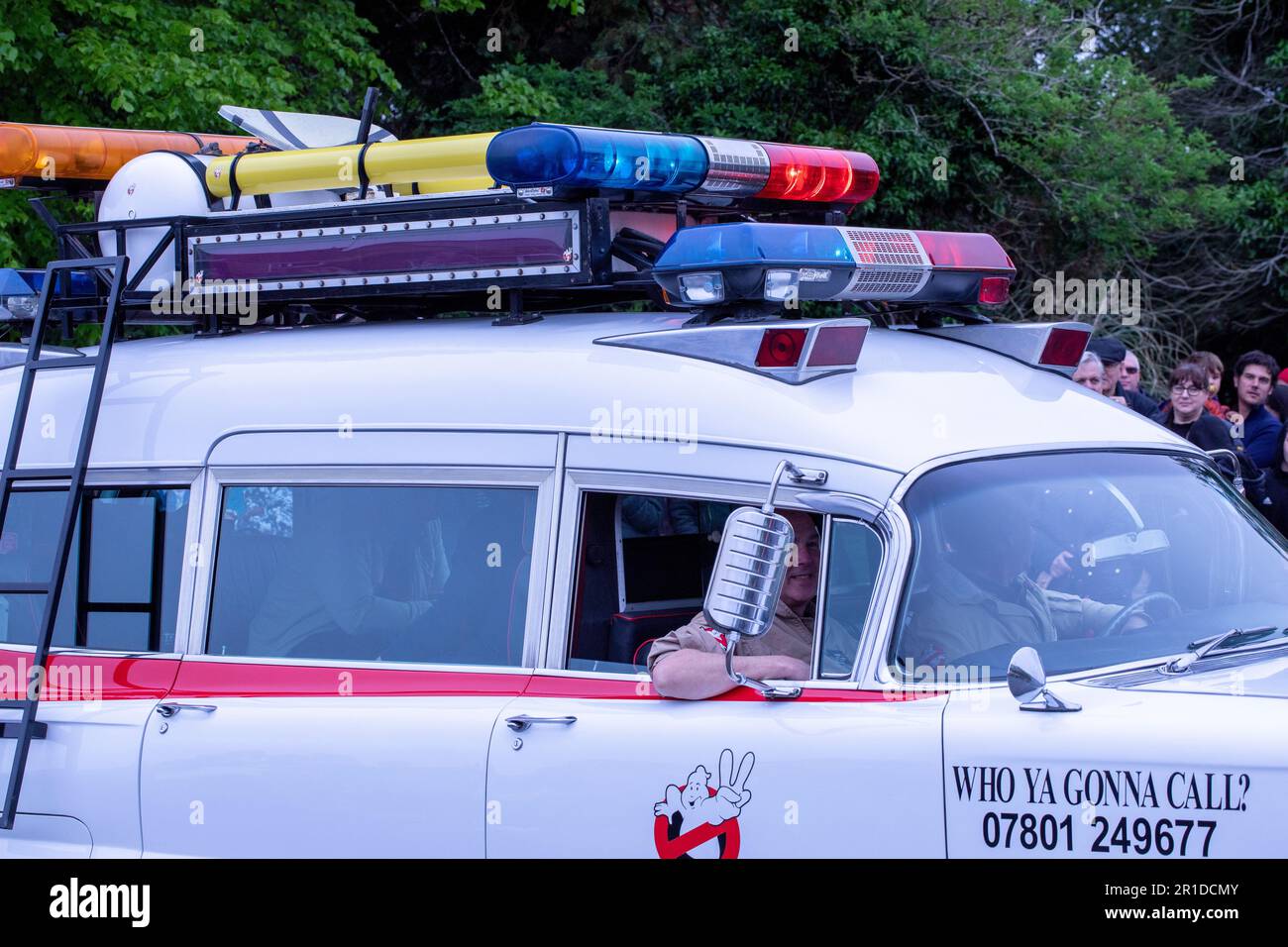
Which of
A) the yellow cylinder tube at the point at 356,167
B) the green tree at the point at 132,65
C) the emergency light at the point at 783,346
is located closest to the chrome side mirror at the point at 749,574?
the emergency light at the point at 783,346

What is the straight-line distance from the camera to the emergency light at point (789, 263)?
3.96 meters

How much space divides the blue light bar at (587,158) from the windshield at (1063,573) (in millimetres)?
1287

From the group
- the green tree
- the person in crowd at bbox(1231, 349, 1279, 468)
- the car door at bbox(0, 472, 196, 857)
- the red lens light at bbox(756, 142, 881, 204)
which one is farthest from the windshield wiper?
the green tree

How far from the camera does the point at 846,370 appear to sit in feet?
13.0

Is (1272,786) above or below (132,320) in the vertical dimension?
below

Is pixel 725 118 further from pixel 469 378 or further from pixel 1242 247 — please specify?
pixel 469 378

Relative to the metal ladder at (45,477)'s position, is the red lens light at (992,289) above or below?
above

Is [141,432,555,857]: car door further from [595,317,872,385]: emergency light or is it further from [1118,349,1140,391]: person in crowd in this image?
[1118,349,1140,391]: person in crowd

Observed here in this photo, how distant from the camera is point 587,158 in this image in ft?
13.6

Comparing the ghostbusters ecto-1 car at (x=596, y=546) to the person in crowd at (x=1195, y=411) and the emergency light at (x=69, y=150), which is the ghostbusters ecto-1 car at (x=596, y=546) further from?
the person in crowd at (x=1195, y=411)

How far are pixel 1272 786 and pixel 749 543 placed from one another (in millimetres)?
1140

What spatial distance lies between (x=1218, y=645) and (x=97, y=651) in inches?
126

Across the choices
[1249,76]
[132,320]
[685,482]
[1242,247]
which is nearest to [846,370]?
[685,482]

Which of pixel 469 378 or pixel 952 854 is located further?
pixel 469 378
